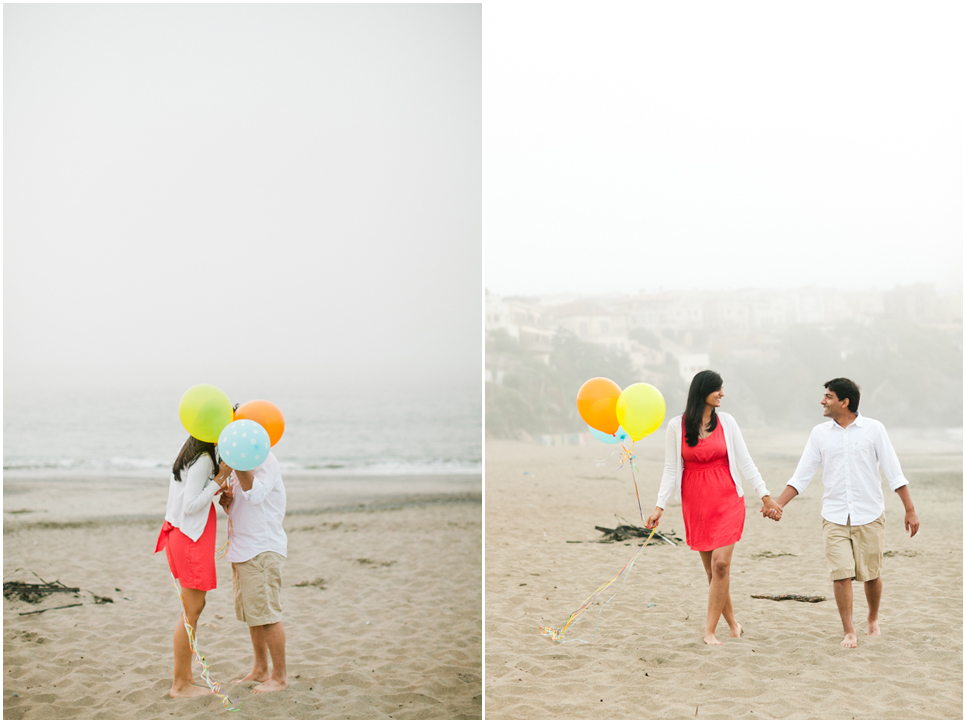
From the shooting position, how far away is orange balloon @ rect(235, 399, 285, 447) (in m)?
2.73

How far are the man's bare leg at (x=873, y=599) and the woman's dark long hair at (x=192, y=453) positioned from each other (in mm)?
2744

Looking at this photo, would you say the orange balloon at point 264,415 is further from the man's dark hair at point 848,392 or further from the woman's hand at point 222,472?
the man's dark hair at point 848,392

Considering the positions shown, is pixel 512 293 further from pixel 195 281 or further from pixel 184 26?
pixel 184 26

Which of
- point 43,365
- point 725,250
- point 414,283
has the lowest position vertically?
point 43,365

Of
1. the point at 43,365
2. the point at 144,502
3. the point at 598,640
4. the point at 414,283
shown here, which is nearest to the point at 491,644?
the point at 598,640

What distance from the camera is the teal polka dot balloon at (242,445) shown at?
241cm

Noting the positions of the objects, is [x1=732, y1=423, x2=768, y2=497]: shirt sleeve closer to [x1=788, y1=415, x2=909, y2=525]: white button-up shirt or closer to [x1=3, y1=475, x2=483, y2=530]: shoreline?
[x1=788, y1=415, x2=909, y2=525]: white button-up shirt

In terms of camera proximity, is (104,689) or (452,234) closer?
(104,689)

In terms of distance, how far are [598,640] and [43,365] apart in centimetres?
1834

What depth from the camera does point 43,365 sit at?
57.8ft

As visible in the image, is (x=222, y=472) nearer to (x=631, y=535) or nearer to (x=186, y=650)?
(x=186, y=650)

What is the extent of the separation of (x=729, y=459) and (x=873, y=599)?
3.02 feet

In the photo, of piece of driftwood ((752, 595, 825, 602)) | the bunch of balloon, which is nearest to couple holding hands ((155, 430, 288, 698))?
the bunch of balloon

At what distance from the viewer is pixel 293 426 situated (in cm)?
2148
